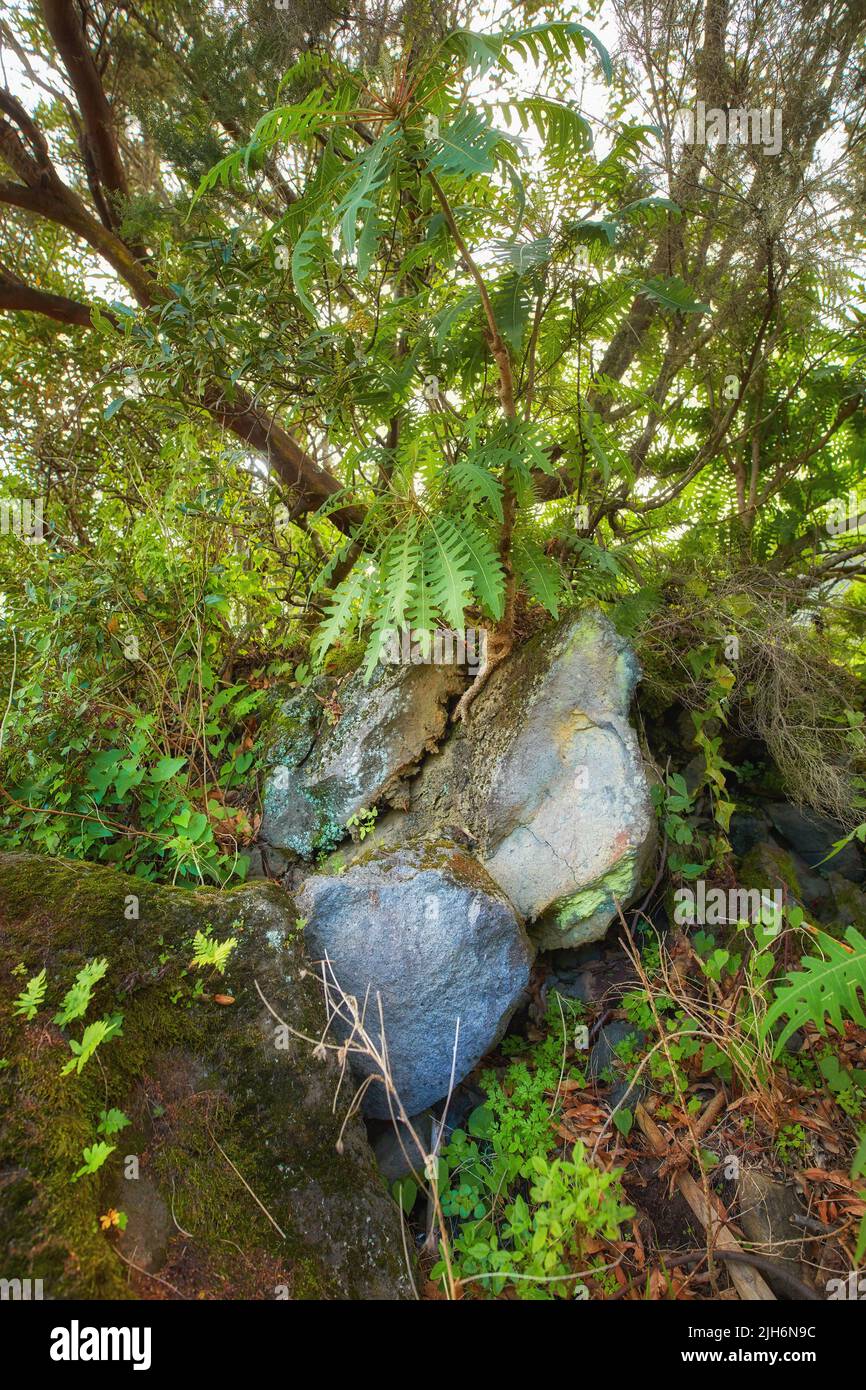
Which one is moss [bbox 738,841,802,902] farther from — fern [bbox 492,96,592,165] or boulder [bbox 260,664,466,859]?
fern [bbox 492,96,592,165]

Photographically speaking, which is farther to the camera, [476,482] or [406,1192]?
[476,482]

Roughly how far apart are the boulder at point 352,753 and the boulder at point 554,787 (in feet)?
0.53

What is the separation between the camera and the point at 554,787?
3.23 meters

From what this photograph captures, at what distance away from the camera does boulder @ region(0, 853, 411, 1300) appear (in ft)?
5.82

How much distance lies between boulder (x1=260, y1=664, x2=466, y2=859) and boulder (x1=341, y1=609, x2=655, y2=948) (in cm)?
16

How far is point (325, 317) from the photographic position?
12.7 feet

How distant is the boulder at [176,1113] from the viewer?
1772mm

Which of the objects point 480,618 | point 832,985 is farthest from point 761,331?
point 832,985

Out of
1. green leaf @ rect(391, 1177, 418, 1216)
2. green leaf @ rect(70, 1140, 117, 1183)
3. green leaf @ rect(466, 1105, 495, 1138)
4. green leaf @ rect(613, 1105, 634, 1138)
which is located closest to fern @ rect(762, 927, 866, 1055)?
green leaf @ rect(613, 1105, 634, 1138)

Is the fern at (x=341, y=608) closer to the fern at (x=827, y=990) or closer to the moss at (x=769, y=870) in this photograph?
the fern at (x=827, y=990)

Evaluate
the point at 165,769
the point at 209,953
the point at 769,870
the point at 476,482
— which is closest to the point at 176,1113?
the point at 209,953

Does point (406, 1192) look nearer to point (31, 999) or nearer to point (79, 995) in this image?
point (79, 995)

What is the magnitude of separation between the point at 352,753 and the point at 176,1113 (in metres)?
1.89
